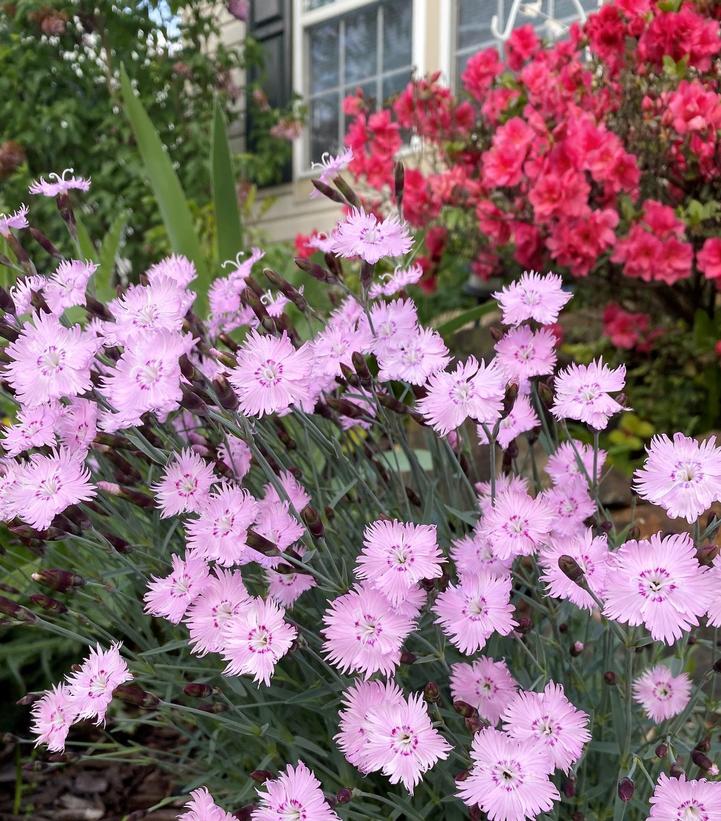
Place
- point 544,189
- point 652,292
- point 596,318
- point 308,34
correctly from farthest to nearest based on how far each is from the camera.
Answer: point 308,34 < point 596,318 < point 652,292 < point 544,189

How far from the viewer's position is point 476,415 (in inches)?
30.0

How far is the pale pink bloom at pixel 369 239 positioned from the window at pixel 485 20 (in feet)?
12.1

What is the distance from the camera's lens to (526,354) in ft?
2.93

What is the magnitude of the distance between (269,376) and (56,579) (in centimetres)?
30

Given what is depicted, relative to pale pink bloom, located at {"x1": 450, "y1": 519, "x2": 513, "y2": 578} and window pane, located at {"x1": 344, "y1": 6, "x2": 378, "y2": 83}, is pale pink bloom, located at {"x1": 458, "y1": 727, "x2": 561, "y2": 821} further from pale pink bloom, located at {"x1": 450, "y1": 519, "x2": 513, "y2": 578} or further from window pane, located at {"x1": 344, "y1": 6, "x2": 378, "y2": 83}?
window pane, located at {"x1": 344, "y1": 6, "x2": 378, "y2": 83}

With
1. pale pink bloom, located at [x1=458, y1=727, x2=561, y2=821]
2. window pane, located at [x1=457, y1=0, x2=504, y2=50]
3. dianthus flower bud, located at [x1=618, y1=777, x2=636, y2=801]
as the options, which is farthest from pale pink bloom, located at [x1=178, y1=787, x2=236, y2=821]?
window pane, located at [x1=457, y1=0, x2=504, y2=50]

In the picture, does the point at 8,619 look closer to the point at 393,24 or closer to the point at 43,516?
the point at 43,516

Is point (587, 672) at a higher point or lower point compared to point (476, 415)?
lower

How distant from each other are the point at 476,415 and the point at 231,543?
255 millimetres

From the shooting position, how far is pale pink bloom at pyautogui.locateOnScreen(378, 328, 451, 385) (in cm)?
83

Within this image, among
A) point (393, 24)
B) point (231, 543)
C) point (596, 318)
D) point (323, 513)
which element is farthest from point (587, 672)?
point (393, 24)

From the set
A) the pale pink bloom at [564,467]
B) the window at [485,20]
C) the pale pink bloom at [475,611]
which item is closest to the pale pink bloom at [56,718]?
the pale pink bloom at [475,611]

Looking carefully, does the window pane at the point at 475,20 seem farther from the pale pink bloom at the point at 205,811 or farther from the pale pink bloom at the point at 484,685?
the pale pink bloom at the point at 205,811

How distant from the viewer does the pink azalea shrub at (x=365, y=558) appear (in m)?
0.70
